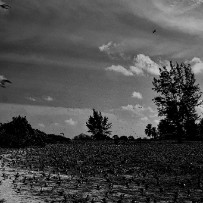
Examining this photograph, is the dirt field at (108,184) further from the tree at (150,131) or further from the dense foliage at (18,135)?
the tree at (150,131)

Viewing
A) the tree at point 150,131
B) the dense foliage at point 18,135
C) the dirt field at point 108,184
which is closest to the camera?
the dirt field at point 108,184

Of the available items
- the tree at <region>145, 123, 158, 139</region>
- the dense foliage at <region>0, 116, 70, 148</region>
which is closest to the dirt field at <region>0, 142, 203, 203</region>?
the dense foliage at <region>0, 116, 70, 148</region>

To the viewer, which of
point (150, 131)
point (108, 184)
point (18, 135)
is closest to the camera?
point (108, 184)

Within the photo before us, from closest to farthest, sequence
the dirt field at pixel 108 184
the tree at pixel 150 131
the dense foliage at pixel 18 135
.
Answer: the dirt field at pixel 108 184, the dense foliage at pixel 18 135, the tree at pixel 150 131

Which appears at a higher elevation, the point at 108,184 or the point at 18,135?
the point at 18,135

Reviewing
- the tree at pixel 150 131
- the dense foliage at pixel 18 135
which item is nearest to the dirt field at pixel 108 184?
the dense foliage at pixel 18 135

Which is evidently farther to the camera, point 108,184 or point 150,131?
point 150,131

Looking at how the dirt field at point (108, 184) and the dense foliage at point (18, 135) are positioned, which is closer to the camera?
the dirt field at point (108, 184)

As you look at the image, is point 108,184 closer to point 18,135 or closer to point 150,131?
point 18,135

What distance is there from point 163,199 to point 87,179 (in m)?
3.94

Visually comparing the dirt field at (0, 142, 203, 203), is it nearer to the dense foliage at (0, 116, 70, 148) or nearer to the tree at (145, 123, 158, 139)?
the dense foliage at (0, 116, 70, 148)

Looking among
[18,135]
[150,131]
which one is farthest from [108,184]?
[150,131]

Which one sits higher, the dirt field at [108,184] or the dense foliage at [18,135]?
the dense foliage at [18,135]

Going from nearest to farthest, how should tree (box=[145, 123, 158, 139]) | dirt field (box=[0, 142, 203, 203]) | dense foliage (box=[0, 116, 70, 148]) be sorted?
1. dirt field (box=[0, 142, 203, 203])
2. dense foliage (box=[0, 116, 70, 148])
3. tree (box=[145, 123, 158, 139])
